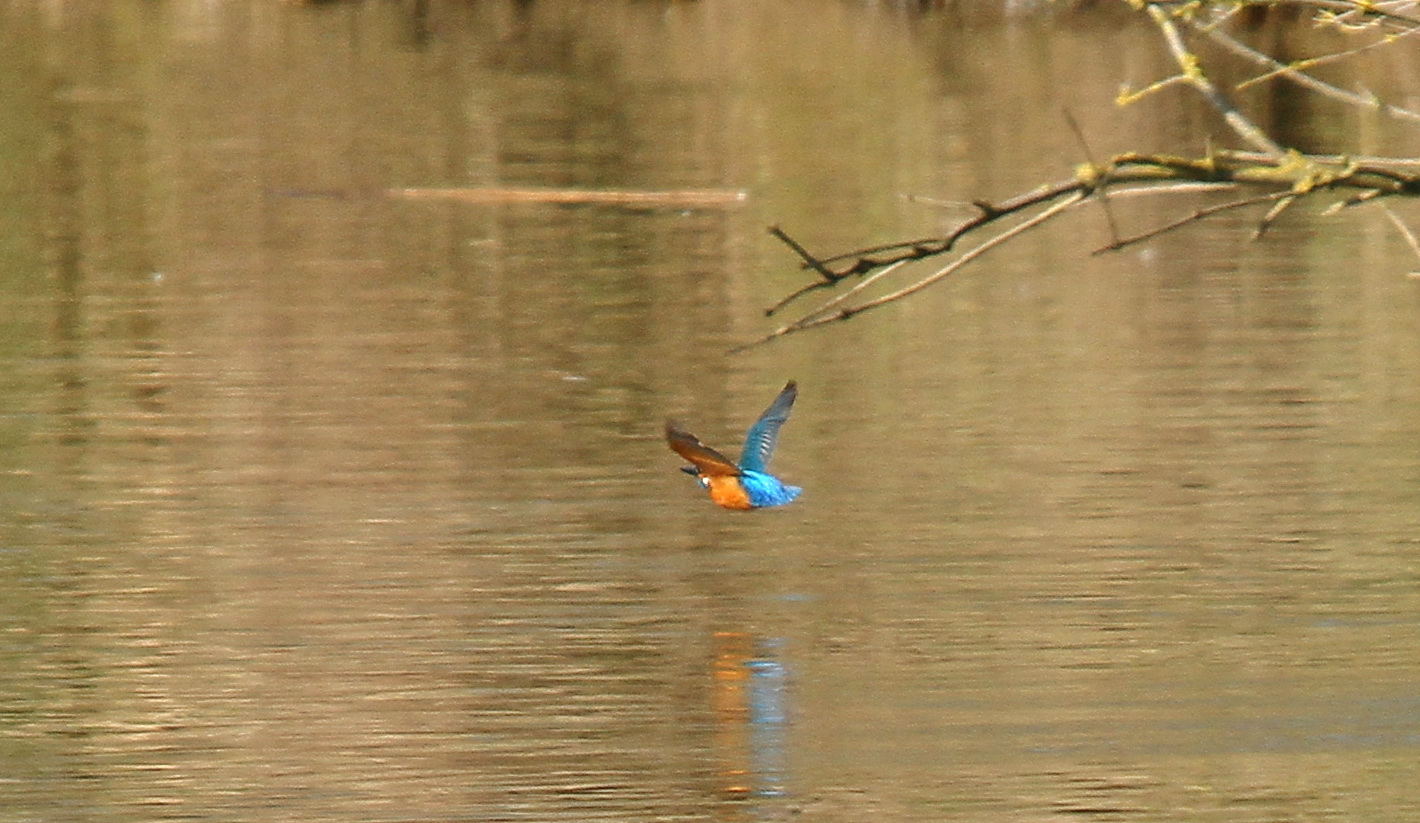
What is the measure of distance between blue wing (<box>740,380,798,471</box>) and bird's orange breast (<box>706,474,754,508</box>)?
18cm

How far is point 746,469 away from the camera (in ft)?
24.9

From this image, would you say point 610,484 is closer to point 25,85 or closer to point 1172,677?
point 1172,677

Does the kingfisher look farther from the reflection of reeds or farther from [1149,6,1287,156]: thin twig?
the reflection of reeds

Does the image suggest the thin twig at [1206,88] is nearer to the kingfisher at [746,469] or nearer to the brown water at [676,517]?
the brown water at [676,517]

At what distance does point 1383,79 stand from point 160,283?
18661mm

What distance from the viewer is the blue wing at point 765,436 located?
7648 mm

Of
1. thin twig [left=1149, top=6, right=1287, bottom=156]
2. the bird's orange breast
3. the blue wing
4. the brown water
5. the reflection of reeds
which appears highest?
thin twig [left=1149, top=6, right=1287, bottom=156]

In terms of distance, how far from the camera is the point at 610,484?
404 inches

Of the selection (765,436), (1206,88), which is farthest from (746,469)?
(1206,88)

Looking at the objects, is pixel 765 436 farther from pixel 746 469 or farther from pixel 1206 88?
pixel 1206 88

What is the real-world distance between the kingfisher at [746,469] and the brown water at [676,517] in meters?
0.56

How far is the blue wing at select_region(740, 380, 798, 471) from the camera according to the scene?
25.1 ft

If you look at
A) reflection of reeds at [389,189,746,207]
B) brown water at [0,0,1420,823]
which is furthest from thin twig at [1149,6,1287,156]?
reflection of reeds at [389,189,746,207]

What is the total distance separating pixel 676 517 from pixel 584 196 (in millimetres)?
9465
